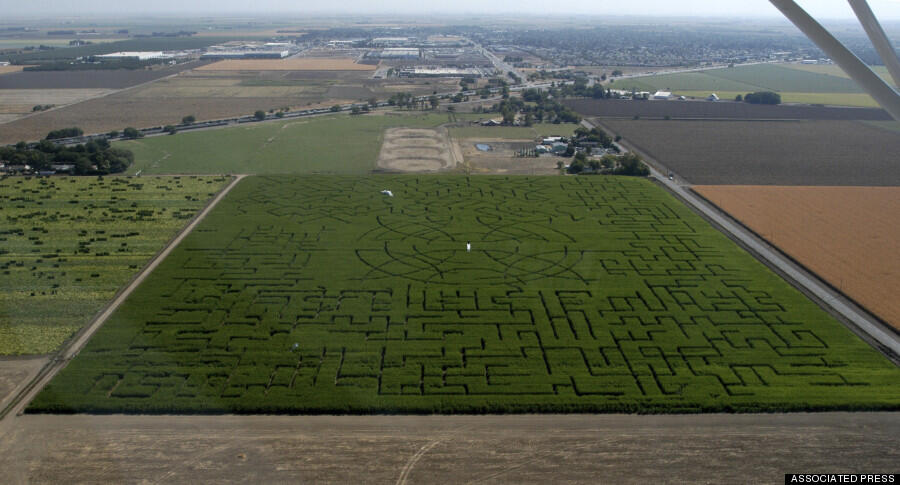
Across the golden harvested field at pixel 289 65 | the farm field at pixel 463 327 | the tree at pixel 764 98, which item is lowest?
the farm field at pixel 463 327

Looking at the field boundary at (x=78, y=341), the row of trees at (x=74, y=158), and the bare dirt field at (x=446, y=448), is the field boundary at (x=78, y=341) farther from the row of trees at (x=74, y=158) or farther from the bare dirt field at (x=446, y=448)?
the row of trees at (x=74, y=158)

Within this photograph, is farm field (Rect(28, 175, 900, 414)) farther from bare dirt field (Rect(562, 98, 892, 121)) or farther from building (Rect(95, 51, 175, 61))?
building (Rect(95, 51, 175, 61))

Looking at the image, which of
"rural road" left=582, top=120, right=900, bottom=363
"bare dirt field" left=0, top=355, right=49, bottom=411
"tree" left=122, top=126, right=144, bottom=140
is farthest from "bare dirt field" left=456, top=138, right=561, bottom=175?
"bare dirt field" left=0, top=355, right=49, bottom=411

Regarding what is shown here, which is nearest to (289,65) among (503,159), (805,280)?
(503,159)

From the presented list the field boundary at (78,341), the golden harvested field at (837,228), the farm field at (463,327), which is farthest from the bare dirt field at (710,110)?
the field boundary at (78,341)

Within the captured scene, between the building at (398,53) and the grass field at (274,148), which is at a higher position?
the building at (398,53)

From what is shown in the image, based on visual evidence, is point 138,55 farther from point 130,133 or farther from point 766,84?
point 766,84
